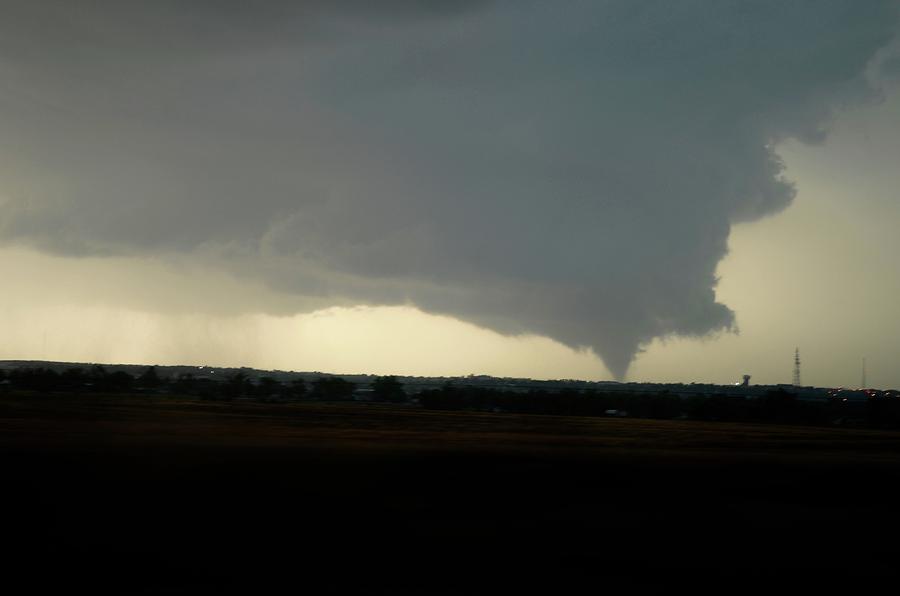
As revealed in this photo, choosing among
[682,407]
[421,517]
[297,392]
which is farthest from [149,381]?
[421,517]

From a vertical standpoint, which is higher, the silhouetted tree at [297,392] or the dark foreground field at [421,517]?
the silhouetted tree at [297,392]

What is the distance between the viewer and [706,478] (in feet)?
49.4

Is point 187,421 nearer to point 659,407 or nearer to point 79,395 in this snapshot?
point 79,395

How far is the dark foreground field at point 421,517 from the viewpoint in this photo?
913 cm

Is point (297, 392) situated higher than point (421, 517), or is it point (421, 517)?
point (297, 392)

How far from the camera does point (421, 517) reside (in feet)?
37.4

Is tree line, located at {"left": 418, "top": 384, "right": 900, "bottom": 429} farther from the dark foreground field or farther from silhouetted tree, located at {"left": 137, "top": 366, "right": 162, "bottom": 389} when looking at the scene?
the dark foreground field

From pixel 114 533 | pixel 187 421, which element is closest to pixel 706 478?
pixel 114 533

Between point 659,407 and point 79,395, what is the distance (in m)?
32.2

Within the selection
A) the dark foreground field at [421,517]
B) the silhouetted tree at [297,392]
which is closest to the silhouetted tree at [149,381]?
Result: the silhouetted tree at [297,392]

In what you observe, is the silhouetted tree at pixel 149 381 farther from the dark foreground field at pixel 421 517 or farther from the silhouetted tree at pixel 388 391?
the dark foreground field at pixel 421 517

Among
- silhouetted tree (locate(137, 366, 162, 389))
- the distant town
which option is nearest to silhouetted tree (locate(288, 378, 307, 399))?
the distant town

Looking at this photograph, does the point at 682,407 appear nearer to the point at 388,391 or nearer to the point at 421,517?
the point at 388,391

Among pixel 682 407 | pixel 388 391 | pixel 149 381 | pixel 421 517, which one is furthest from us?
pixel 388 391
